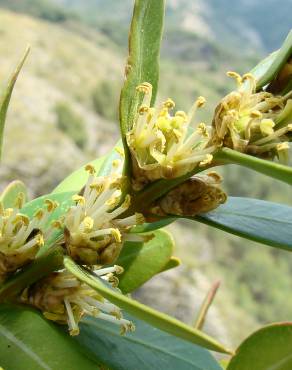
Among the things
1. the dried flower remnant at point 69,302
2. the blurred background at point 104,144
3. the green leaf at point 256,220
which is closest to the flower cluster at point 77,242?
the dried flower remnant at point 69,302

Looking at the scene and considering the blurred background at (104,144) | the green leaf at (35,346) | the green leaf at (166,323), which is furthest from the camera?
the blurred background at (104,144)

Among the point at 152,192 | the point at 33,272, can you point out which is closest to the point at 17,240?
the point at 33,272

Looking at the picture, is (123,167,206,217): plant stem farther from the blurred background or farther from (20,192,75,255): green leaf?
the blurred background

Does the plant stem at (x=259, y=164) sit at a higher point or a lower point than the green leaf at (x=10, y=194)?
higher

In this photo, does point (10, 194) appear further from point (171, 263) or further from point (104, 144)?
point (104, 144)

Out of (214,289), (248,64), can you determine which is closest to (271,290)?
(248,64)

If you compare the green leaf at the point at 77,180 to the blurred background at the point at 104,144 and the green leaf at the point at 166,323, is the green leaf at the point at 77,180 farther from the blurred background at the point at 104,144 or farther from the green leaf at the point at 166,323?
the blurred background at the point at 104,144

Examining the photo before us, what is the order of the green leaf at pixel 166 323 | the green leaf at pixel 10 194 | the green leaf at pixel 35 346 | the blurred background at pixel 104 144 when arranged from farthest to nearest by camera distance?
the blurred background at pixel 104 144 → the green leaf at pixel 10 194 → the green leaf at pixel 35 346 → the green leaf at pixel 166 323

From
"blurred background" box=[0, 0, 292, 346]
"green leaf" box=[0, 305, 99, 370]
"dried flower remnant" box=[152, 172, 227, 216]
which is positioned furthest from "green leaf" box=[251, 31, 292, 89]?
"blurred background" box=[0, 0, 292, 346]
